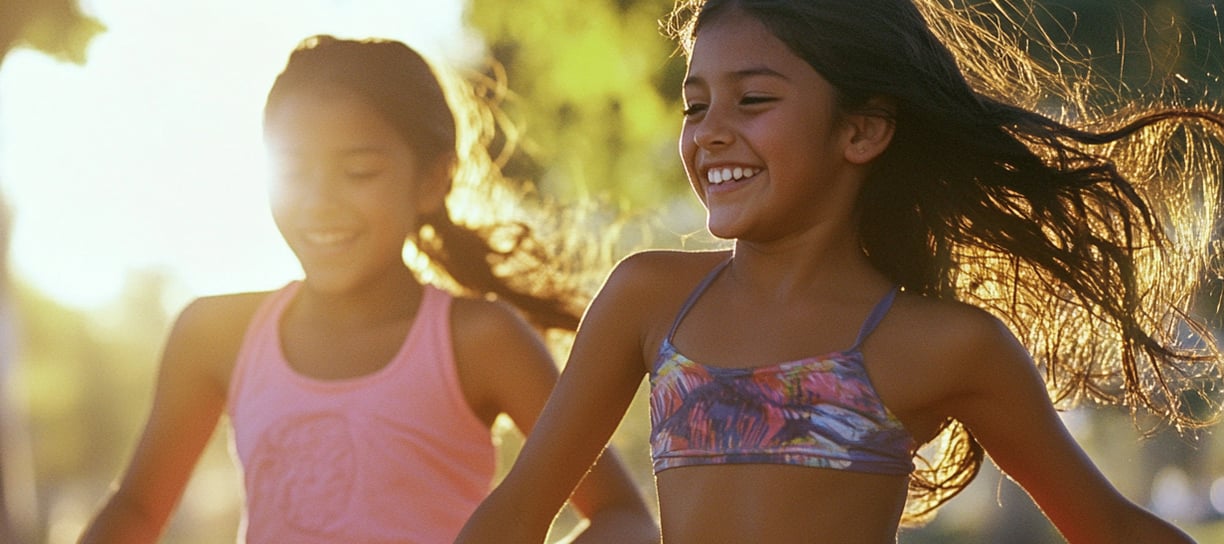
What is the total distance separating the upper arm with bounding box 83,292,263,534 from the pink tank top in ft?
0.80

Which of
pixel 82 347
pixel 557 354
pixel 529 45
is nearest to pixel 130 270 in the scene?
pixel 82 347

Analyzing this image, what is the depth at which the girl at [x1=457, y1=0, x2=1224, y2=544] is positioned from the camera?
10.7 ft

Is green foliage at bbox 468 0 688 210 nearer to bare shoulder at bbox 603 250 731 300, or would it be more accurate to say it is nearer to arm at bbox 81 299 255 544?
arm at bbox 81 299 255 544

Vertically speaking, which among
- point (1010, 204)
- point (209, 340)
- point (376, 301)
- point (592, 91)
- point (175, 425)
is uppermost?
point (592, 91)

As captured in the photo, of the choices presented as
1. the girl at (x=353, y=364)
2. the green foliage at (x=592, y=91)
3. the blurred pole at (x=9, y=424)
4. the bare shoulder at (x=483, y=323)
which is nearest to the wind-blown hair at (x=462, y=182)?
the girl at (x=353, y=364)

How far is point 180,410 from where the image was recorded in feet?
15.7

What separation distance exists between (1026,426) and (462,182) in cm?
242

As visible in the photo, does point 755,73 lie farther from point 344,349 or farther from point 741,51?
point 344,349

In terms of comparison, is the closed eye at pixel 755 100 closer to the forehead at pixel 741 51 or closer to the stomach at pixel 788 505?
the forehead at pixel 741 51

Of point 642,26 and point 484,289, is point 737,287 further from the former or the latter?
point 642,26

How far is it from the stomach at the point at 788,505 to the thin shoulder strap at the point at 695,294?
0.94ft

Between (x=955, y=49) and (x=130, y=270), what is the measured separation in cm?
6637

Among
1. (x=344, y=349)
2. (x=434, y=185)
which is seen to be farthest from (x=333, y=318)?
(x=434, y=185)

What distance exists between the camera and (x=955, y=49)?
378cm
